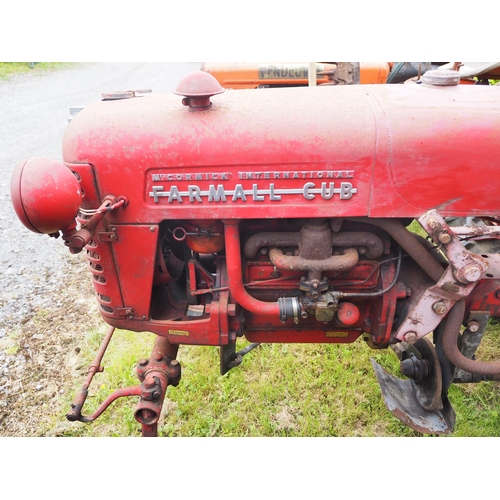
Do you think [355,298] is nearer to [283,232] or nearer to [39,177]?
[283,232]

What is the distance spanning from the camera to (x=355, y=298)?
2.01 m

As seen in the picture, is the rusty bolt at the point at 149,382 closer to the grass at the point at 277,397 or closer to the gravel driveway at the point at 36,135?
the grass at the point at 277,397

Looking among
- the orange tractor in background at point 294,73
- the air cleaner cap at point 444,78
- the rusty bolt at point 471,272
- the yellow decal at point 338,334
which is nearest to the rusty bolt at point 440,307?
the rusty bolt at point 471,272

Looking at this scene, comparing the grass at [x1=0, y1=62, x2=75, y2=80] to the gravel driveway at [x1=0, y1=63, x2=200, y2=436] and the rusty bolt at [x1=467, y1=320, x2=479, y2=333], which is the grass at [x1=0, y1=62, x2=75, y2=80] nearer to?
the gravel driveway at [x1=0, y1=63, x2=200, y2=436]

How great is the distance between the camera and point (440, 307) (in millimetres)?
1837

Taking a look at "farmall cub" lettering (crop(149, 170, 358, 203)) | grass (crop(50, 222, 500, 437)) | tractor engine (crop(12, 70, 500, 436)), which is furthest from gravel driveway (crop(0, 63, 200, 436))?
"farmall cub" lettering (crop(149, 170, 358, 203))

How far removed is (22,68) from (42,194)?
1097 cm

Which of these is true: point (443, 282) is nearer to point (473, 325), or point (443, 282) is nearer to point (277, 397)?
point (473, 325)

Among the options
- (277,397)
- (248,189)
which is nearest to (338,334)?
(277,397)

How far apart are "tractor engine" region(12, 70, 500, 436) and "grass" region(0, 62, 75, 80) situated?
9520 millimetres

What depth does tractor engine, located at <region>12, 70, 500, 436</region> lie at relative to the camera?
1.67 meters

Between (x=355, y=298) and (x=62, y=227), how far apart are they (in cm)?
131

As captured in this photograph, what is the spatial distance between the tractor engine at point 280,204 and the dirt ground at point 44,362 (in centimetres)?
64

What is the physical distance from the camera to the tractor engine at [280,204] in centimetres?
167
